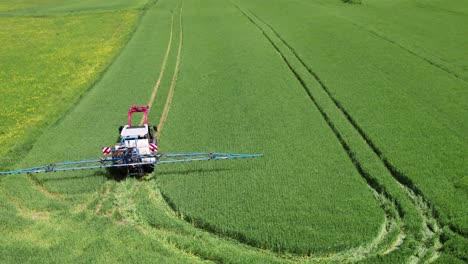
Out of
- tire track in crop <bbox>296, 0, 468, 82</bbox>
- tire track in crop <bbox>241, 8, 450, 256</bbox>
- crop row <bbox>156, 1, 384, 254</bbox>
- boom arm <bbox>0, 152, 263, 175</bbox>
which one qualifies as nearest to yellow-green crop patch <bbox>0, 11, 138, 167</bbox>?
boom arm <bbox>0, 152, 263, 175</bbox>

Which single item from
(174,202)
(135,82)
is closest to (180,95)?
(135,82)

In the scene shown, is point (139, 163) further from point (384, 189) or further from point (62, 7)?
point (62, 7)

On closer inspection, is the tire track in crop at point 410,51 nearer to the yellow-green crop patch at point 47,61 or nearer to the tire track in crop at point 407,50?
the tire track in crop at point 407,50

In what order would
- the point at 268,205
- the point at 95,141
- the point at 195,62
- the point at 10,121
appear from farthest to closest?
the point at 195,62
the point at 10,121
the point at 95,141
the point at 268,205

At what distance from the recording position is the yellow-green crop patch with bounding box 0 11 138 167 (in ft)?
84.9

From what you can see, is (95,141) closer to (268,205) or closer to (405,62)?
(268,205)

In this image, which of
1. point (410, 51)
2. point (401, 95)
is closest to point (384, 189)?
point (401, 95)

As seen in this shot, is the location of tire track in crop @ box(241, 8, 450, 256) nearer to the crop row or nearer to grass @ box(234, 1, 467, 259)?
grass @ box(234, 1, 467, 259)

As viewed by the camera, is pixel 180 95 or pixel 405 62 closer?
pixel 180 95

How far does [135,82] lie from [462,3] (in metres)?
39.4

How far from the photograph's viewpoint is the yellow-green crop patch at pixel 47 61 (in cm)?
2586

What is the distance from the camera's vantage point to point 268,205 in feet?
50.2

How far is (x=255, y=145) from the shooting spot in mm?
19594

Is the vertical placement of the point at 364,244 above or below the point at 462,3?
below
